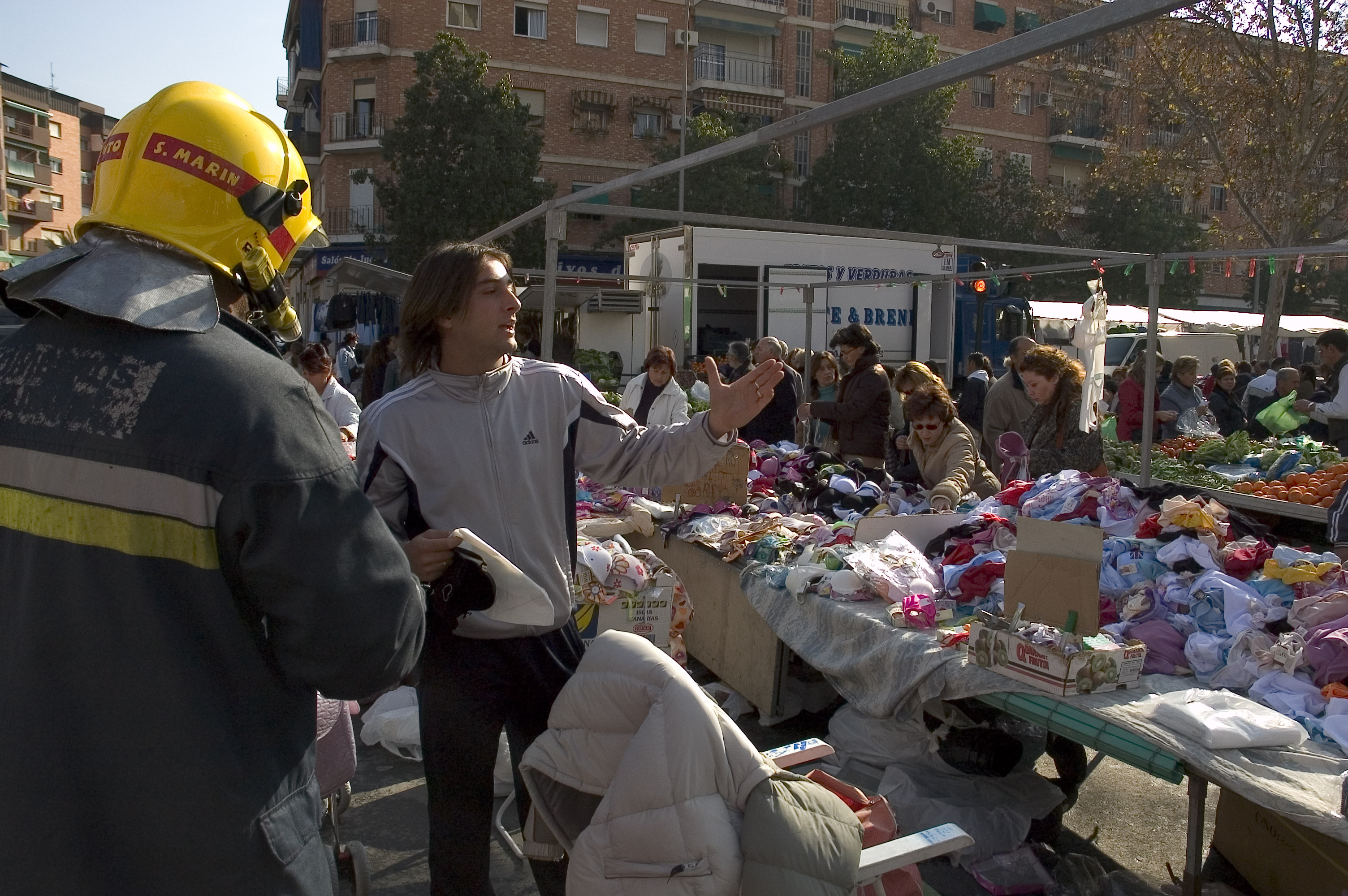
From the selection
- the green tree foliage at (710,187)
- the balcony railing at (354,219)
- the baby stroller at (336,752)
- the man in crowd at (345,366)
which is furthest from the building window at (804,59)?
the baby stroller at (336,752)

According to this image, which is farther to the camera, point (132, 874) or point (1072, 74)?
point (1072, 74)

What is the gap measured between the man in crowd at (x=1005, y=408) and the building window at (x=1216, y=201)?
143 feet

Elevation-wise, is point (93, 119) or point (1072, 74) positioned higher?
point (93, 119)

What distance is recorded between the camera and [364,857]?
2875 mm

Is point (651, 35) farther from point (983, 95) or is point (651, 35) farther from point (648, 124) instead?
point (983, 95)

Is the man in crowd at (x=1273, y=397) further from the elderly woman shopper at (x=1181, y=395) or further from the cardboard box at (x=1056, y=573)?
the cardboard box at (x=1056, y=573)

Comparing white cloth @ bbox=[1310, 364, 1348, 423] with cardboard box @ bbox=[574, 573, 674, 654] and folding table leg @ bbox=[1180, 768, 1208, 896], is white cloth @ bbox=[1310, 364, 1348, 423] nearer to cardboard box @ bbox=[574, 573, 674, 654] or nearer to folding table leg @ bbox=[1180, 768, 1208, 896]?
cardboard box @ bbox=[574, 573, 674, 654]

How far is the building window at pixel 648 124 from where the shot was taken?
35188 mm

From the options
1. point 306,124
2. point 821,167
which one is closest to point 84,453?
point 821,167

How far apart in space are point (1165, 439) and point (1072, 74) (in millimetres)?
11813

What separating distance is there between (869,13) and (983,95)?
19.6ft

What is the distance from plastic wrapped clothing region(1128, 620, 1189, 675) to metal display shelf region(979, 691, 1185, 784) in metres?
0.46

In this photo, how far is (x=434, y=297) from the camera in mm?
2348

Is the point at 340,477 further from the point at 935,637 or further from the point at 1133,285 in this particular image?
the point at 1133,285
